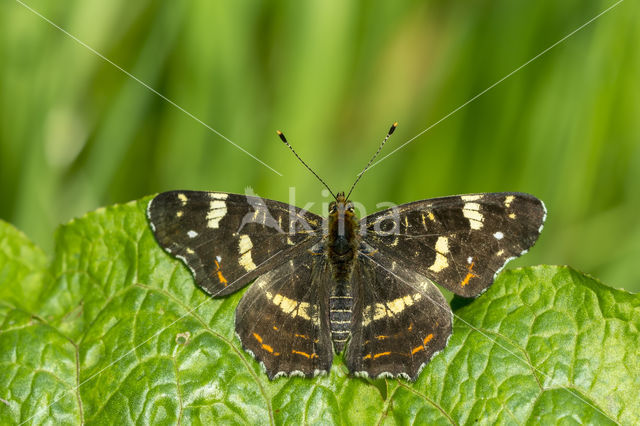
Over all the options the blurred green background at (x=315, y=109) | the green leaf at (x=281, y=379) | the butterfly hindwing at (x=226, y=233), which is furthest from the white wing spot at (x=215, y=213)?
the blurred green background at (x=315, y=109)

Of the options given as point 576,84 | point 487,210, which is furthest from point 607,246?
point 487,210

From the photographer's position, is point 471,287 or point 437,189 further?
point 437,189

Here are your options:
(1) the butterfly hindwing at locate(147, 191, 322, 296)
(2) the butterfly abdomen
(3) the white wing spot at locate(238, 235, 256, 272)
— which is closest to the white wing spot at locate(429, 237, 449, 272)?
(2) the butterfly abdomen

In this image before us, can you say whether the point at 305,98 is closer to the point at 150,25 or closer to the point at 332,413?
the point at 150,25

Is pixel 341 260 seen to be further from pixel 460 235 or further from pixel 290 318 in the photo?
pixel 460 235

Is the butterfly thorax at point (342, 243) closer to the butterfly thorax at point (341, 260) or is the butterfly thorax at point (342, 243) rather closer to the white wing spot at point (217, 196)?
the butterfly thorax at point (341, 260)

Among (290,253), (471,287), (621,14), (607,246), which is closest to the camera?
(471,287)
